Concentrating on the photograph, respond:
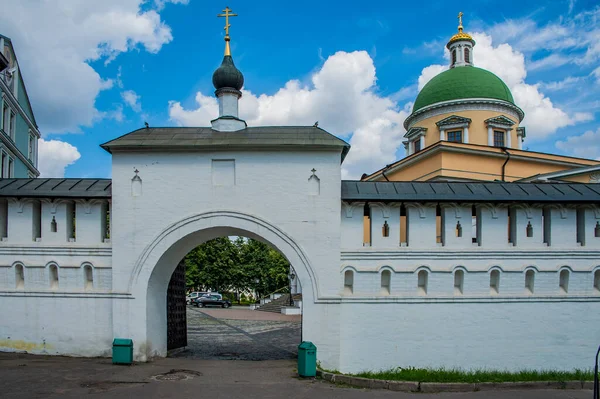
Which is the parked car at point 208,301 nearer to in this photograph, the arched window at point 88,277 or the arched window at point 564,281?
the arched window at point 88,277

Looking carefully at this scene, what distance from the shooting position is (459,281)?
11.7 m

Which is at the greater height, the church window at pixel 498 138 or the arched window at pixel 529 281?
the church window at pixel 498 138

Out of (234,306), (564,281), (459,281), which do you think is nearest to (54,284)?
(459,281)

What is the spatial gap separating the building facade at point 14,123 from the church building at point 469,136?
19.2 m

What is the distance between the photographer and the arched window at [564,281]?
11664 mm

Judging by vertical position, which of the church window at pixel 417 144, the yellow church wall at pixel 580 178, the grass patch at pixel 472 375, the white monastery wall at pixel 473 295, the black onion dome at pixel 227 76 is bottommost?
Result: the grass patch at pixel 472 375

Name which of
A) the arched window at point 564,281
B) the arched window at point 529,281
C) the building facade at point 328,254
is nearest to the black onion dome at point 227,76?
the building facade at point 328,254

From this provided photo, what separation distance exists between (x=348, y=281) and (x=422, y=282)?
1.69 m

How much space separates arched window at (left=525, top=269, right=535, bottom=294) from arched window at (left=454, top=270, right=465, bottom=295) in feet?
4.89

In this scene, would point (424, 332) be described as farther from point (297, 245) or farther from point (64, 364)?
point (64, 364)

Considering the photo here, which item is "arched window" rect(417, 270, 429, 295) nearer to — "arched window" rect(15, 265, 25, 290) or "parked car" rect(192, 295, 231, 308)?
"arched window" rect(15, 265, 25, 290)

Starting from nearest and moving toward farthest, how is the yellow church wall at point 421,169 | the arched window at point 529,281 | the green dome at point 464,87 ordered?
the arched window at point 529,281, the yellow church wall at point 421,169, the green dome at point 464,87

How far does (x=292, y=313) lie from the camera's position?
32.3m

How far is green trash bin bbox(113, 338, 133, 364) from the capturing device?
11.0 metres
